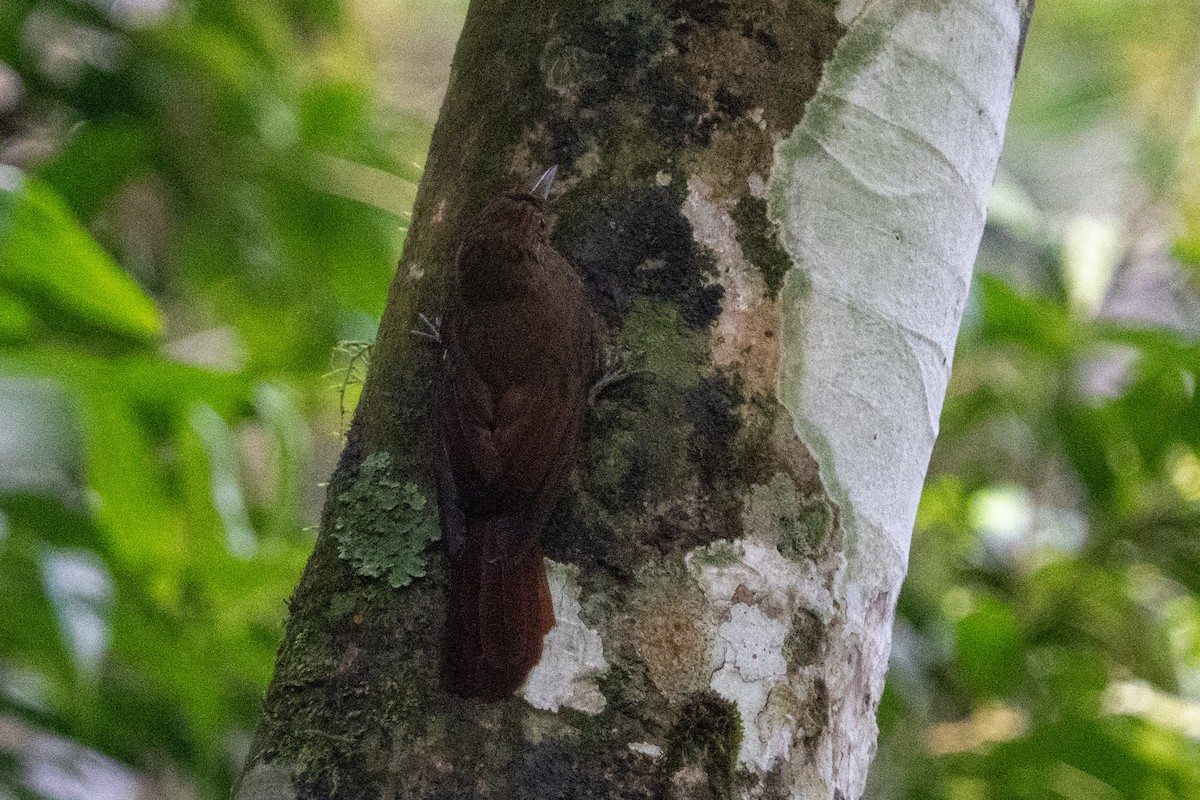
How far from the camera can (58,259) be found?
5.31 ft

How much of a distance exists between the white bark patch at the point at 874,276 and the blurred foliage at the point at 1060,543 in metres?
1.13

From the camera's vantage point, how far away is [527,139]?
1090mm

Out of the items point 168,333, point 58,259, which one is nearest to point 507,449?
point 58,259

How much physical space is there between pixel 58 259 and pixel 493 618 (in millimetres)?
1028

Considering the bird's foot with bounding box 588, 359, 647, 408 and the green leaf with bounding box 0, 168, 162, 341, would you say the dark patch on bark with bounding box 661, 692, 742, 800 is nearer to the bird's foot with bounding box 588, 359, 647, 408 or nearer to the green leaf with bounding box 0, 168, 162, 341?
the bird's foot with bounding box 588, 359, 647, 408

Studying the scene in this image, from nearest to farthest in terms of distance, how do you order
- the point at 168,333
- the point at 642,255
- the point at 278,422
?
the point at 642,255 < the point at 278,422 < the point at 168,333

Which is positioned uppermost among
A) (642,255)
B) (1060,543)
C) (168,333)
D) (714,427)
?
(168,333)

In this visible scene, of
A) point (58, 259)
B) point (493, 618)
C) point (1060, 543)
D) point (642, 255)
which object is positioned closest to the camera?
point (493, 618)

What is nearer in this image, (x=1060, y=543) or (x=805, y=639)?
(x=805, y=639)

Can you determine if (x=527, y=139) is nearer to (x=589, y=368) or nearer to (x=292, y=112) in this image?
(x=589, y=368)

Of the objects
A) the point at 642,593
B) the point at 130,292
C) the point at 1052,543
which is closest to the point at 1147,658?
the point at 1052,543

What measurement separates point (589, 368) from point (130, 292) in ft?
3.09

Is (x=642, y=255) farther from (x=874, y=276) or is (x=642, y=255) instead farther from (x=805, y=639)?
(x=805, y=639)

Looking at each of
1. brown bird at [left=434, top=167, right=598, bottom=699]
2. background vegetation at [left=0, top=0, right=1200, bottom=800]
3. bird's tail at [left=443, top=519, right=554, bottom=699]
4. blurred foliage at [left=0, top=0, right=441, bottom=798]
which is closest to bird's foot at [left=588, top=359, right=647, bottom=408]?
brown bird at [left=434, top=167, right=598, bottom=699]
